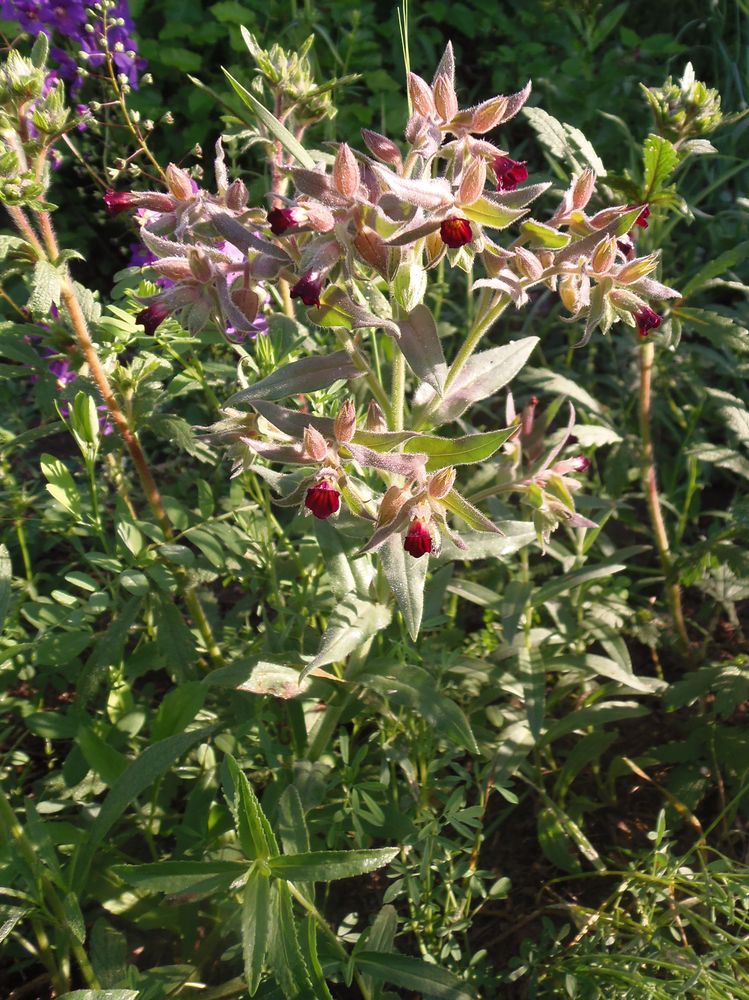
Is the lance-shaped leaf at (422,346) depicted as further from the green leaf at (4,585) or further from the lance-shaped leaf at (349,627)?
the green leaf at (4,585)

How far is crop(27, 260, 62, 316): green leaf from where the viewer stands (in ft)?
5.35

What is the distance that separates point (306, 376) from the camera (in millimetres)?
1671

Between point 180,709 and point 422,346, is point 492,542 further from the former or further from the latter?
point 180,709

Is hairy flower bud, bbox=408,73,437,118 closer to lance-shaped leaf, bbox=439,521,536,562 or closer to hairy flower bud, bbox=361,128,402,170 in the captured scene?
hairy flower bud, bbox=361,128,402,170

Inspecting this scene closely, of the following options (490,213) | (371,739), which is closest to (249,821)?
(371,739)

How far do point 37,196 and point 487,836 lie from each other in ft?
5.79

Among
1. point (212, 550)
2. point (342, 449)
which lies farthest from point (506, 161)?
point (212, 550)

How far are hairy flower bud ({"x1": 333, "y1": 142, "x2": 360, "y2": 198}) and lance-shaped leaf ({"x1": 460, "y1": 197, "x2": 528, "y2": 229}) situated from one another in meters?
0.18

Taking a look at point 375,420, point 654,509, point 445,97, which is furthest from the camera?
point 654,509

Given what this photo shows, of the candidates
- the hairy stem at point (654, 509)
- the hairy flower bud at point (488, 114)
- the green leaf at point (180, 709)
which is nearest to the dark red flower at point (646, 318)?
the hairy flower bud at point (488, 114)

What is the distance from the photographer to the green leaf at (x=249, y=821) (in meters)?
1.33

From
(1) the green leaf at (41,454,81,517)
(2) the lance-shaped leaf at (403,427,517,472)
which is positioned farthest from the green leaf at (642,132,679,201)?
(1) the green leaf at (41,454,81,517)

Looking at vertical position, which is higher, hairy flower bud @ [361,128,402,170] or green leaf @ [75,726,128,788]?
hairy flower bud @ [361,128,402,170]

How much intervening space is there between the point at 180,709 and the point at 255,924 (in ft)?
2.05
